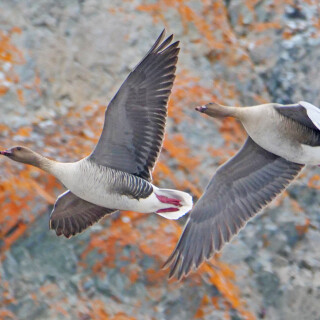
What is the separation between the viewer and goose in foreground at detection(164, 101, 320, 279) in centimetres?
1110

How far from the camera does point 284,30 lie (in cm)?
1384

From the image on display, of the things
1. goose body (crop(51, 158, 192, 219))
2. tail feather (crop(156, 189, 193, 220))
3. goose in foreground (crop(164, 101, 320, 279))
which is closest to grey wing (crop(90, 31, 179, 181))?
goose body (crop(51, 158, 192, 219))

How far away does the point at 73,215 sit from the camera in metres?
11.4

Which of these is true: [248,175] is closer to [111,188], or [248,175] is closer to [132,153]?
[132,153]

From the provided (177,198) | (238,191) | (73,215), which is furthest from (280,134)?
(73,215)

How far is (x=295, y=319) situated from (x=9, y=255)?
305cm

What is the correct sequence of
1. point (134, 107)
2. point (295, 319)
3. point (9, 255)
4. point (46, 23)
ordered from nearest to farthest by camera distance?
point (134, 107), point (9, 255), point (295, 319), point (46, 23)

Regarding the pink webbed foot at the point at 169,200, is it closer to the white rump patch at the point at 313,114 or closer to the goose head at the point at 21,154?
the goose head at the point at 21,154

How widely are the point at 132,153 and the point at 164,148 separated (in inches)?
66.3

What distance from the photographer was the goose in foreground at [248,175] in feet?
36.4

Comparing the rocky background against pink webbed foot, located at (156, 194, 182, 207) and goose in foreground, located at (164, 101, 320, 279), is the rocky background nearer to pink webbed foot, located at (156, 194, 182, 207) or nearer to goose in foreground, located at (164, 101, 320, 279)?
goose in foreground, located at (164, 101, 320, 279)

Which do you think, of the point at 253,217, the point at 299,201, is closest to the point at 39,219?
the point at 253,217

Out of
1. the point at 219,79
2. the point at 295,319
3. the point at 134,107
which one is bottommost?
the point at 295,319

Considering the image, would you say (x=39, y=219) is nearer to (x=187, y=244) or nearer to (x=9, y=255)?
(x=9, y=255)
